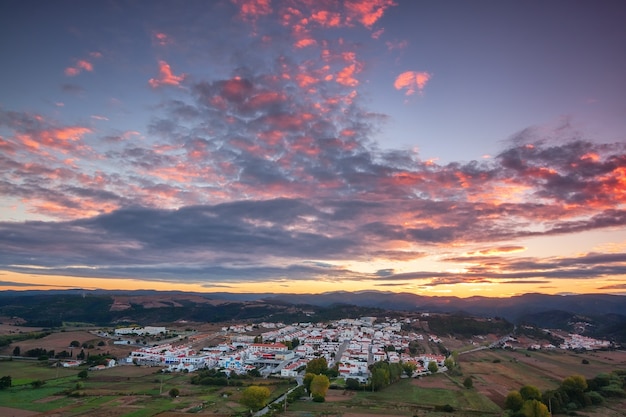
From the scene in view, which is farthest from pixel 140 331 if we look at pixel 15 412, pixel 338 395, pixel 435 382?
pixel 435 382

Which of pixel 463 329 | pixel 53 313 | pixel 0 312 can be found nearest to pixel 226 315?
pixel 53 313

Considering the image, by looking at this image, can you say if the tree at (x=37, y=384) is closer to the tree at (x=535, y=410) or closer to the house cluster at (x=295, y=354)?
the house cluster at (x=295, y=354)

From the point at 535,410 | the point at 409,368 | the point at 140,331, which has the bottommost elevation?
the point at 409,368

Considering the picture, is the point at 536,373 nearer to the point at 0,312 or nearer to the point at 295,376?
the point at 295,376

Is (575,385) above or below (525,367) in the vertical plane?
above

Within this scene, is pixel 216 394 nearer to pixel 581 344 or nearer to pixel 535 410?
pixel 535 410

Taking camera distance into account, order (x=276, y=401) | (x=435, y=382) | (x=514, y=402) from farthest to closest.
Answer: (x=435, y=382), (x=276, y=401), (x=514, y=402)

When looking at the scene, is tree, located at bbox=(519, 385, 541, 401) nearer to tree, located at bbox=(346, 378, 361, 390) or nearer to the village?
tree, located at bbox=(346, 378, 361, 390)

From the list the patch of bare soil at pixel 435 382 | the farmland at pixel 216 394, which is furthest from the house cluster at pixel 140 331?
the patch of bare soil at pixel 435 382
